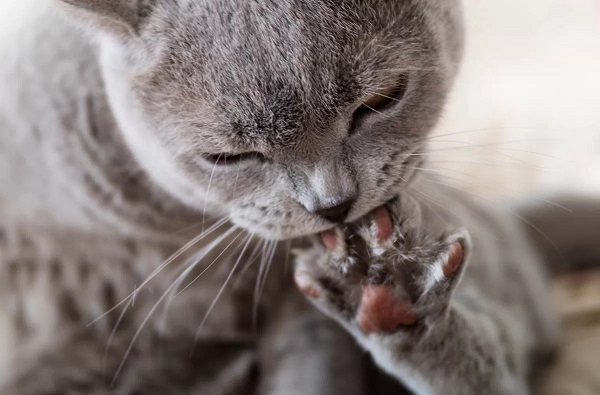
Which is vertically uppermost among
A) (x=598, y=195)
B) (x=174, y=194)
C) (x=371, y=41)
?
(x=371, y=41)

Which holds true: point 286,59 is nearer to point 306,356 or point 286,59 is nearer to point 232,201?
point 232,201

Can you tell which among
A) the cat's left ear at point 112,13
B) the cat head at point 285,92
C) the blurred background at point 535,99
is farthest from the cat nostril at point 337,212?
the blurred background at point 535,99

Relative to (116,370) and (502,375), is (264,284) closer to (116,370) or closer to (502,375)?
(116,370)

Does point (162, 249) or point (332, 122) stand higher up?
point (332, 122)

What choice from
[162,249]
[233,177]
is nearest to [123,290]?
[162,249]

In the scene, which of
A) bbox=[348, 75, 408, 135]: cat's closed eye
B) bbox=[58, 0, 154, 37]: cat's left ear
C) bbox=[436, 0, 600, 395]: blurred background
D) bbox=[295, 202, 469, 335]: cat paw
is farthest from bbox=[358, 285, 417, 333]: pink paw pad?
bbox=[436, 0, 600, 395]: blurred background

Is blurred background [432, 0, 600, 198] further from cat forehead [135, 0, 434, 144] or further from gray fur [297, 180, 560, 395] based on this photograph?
cat forehead [135, 0, 434, 144]
